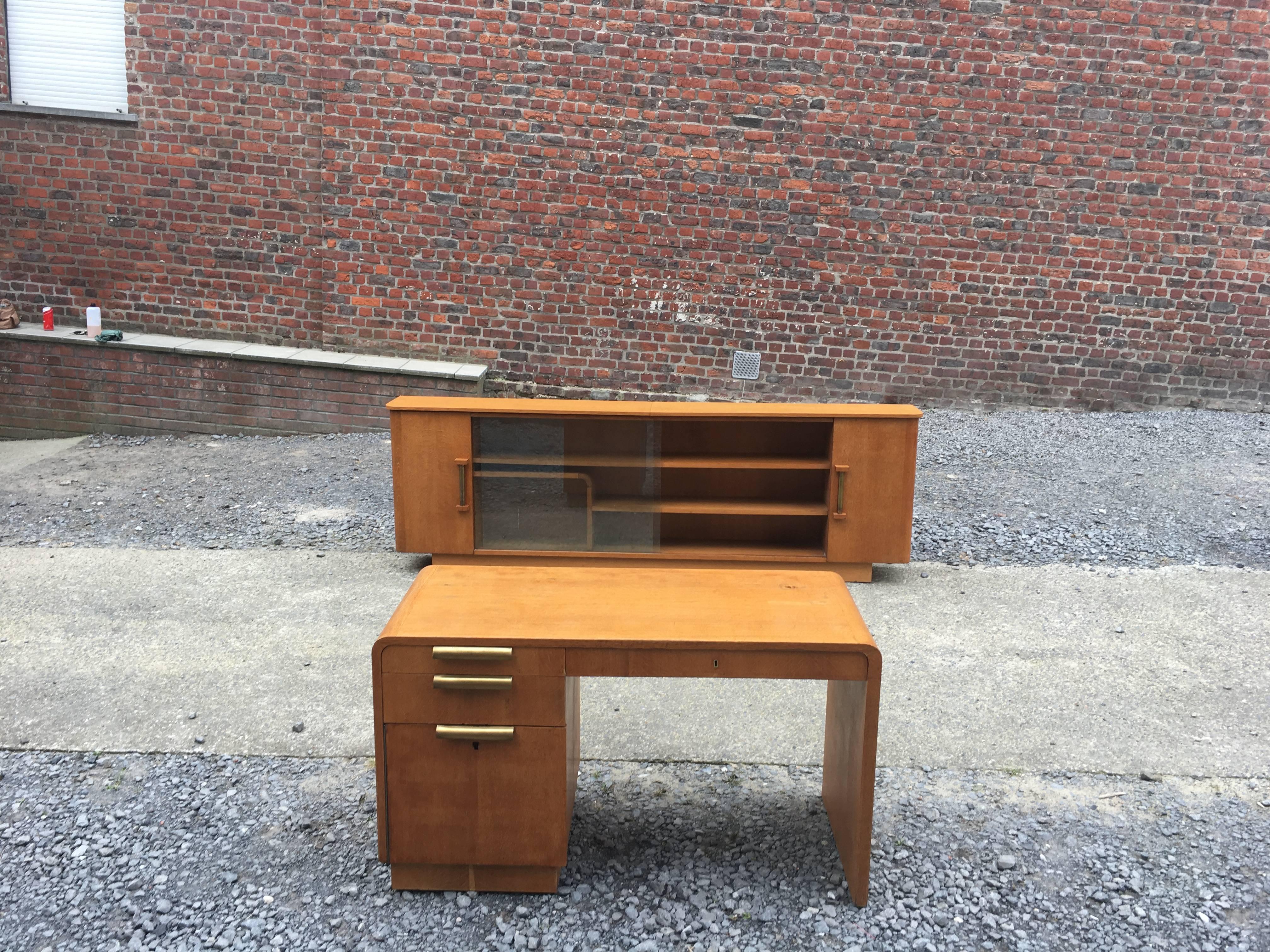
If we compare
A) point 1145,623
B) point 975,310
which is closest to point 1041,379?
point 975,310

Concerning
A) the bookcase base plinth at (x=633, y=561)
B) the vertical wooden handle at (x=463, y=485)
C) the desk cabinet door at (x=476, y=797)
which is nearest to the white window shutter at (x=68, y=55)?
the vertical wooden handle at (x=463, y=485)

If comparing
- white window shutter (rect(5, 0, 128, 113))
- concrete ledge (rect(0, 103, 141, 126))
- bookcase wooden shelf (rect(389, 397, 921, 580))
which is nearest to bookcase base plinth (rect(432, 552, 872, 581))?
bookcase wooden shelf (rect(389, 397, 921, 580))

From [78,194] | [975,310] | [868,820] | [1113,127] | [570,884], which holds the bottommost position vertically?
[570,884]

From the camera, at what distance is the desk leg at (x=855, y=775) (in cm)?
265

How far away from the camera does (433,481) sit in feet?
17.4

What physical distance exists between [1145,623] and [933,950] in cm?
286

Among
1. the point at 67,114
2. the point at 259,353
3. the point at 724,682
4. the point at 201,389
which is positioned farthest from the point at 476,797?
the point at 67,114

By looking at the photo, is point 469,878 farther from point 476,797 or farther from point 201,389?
point 201,389

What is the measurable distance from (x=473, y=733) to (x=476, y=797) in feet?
0.63

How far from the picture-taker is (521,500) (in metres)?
5.34

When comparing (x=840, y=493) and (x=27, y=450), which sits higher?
(x=840, y=493)

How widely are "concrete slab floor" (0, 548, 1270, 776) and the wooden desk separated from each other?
83cm

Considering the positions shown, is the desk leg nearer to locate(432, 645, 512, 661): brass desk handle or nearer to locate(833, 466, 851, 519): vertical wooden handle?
locate(432, 645, 512, 661): brass desk handle

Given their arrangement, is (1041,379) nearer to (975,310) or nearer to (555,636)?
(975,310)
